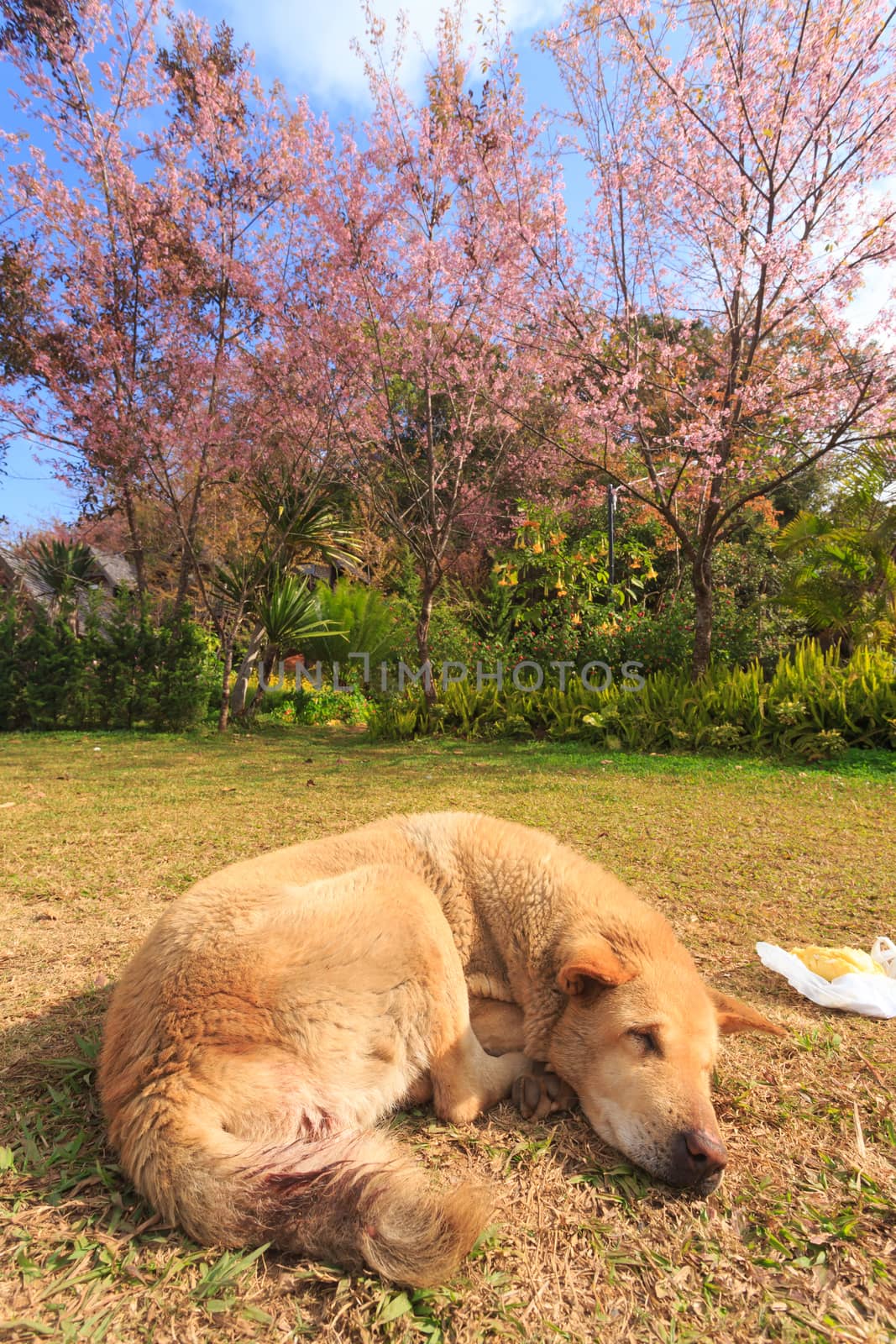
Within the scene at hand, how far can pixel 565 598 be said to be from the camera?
12.4 m

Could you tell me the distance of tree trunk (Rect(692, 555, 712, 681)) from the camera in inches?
419

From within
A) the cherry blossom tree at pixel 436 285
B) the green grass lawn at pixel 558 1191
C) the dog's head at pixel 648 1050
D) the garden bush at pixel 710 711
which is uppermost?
the cherry blossom tree at pixel 436 285

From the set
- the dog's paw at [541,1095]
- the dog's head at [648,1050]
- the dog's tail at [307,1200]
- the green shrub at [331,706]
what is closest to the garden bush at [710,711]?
the green shrub at [331,706]

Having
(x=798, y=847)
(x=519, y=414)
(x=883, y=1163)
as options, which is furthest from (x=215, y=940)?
(x=519, y=414)

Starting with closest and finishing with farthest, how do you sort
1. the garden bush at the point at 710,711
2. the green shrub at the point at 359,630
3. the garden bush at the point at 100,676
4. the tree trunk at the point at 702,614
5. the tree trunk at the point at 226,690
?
the garden bush at the point at 710,711
the tree trunk at the point at 702,614
the garden bush at the point at 100,676
the tree trunk at the point at 226,690
the green shrub at the point at 359,630

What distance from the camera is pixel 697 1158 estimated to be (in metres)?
1.92

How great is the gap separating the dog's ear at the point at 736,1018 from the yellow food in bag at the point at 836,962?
1017mm

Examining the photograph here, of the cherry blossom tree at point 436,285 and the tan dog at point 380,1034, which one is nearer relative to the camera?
the tan dog at point 380,1034

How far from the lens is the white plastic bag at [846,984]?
3.00 metres

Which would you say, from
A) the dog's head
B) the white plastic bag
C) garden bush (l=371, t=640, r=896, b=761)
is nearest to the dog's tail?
the dog's head

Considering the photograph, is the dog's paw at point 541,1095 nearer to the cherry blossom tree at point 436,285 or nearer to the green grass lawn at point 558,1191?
the green grass lawn at point 558,1191

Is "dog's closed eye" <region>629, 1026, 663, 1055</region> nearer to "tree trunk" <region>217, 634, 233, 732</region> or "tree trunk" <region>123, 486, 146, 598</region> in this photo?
"tree trunk" <region>217, 634, 233, 732</region>

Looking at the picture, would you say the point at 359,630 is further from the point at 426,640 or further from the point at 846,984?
the point at 846,984

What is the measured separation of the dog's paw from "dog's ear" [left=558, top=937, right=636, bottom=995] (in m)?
0.34
